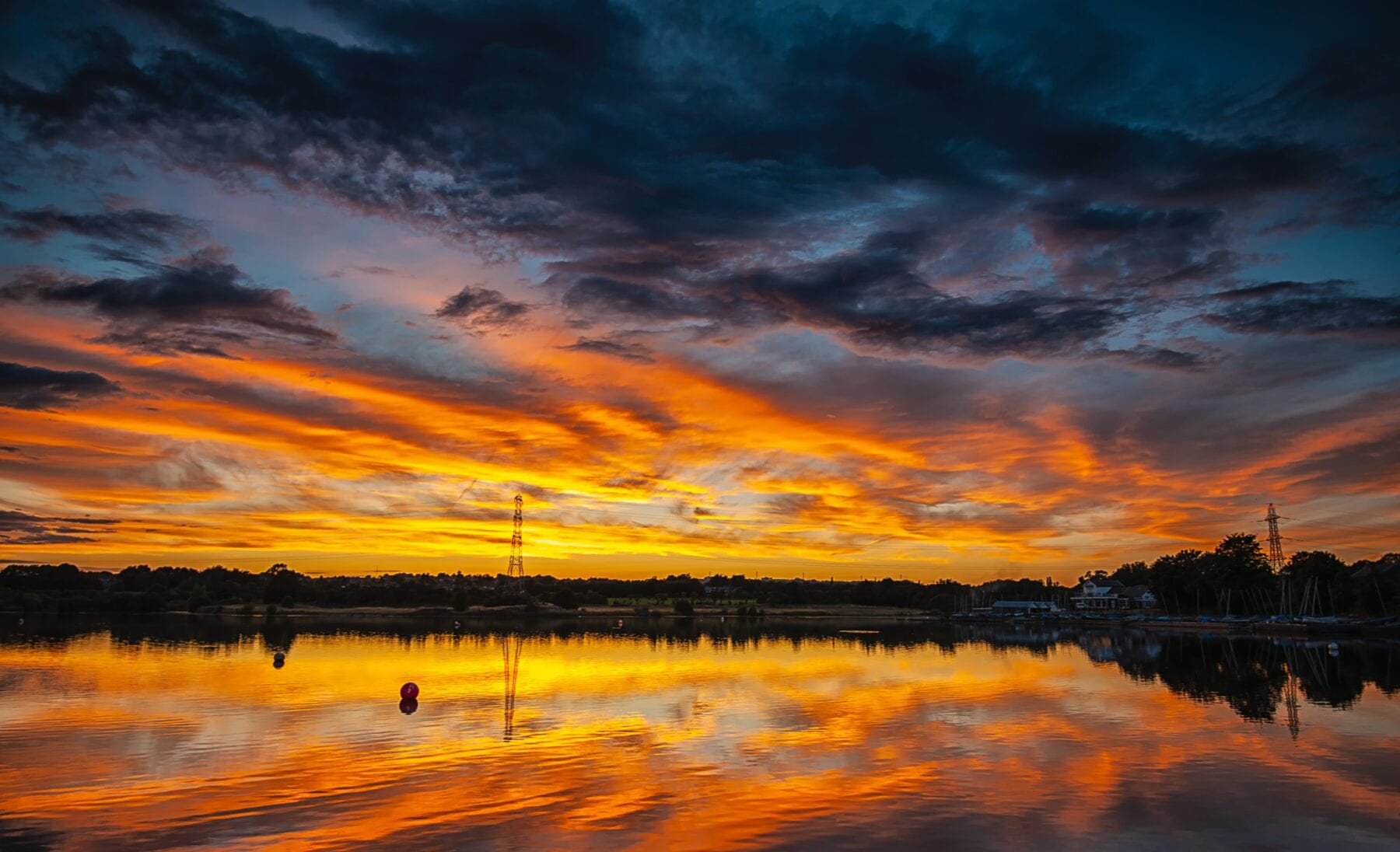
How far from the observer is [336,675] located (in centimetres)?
6881

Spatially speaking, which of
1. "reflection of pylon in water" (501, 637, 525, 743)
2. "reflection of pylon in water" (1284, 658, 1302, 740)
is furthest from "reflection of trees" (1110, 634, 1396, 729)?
"reflection of pylon in water" (501, 637, 525, 743)

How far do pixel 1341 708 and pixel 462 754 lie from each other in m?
49.6

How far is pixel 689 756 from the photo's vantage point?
35594 mm

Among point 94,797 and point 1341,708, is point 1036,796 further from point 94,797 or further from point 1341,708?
point 1341,708

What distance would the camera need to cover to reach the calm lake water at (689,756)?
24.6m

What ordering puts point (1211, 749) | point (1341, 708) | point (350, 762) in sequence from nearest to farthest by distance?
point (350, 762) → point (1211, 749) → point (1341, 708)

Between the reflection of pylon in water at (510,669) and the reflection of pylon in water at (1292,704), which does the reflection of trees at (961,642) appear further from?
the reflection of pylon in water at (1292,704)

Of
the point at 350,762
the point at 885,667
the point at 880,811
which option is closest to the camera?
the point at 880,811

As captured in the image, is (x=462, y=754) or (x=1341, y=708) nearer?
(x=462, y=754)

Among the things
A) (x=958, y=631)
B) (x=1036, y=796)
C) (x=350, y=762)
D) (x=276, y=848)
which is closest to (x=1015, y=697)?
(x=1036, y=796)

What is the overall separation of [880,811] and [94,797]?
964 inches

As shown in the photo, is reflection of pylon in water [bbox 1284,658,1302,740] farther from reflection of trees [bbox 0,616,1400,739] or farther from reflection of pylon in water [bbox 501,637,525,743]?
reflection of pylon in water [bbox 501,637,525,743]

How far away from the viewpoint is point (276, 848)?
22234 millimetres

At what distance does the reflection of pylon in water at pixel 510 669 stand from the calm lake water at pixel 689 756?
512 mm
